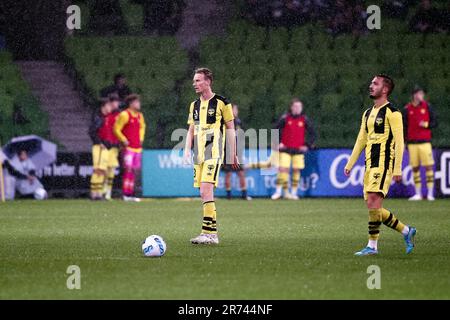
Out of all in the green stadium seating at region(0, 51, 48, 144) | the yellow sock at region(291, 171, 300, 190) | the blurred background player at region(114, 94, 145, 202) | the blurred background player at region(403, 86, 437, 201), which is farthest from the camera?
the green stadium seating at region(0, 51, 48, 144)

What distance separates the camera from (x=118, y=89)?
25.2 metres

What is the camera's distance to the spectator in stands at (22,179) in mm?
22828

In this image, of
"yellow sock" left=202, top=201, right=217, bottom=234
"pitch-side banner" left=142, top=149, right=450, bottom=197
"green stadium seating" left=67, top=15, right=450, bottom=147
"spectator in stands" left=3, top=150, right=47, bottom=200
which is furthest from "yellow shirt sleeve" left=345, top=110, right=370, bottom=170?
"green stadium seating" left=67, top=15, right=450, bottom=147

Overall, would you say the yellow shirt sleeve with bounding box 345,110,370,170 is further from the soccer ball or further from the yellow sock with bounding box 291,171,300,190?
the yellow sock with bounding box 291,171,300,190

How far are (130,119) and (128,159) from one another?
3.15 feet

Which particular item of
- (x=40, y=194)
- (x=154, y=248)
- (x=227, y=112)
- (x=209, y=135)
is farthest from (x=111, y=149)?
(x=154, y=248)

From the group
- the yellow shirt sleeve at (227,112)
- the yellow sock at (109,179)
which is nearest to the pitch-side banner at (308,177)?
the yellow sock at (109,179)

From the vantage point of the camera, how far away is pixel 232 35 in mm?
28375

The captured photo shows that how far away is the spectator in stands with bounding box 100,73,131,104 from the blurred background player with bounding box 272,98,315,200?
13.9 feet

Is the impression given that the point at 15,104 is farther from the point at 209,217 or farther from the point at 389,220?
the point at 389,220

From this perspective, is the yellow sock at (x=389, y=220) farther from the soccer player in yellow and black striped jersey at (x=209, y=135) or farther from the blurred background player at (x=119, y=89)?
the blurred background player at (x=119, y=89)

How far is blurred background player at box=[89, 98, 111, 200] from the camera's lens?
22.8m

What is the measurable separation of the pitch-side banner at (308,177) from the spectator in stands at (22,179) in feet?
8.16
